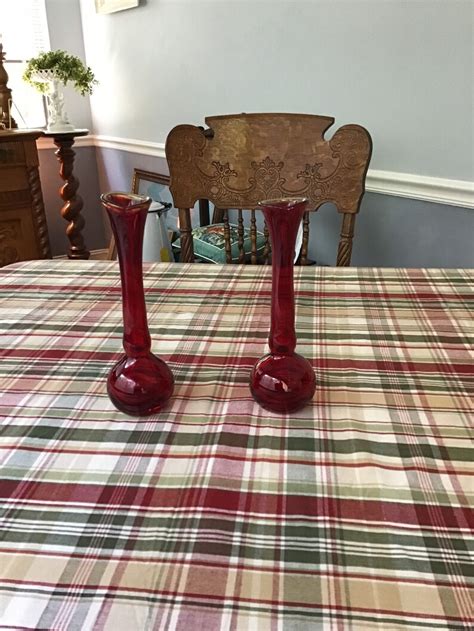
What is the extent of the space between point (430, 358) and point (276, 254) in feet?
0.92

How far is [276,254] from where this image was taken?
538 millimetres

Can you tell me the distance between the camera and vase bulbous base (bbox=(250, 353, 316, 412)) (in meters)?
0.58

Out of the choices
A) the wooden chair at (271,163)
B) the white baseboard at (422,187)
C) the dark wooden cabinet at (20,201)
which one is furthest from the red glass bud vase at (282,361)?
the dark wooden cabinet at (20,201)

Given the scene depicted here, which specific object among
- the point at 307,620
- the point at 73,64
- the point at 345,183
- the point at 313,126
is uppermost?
the point at 73,64

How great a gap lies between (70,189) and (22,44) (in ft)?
2.68

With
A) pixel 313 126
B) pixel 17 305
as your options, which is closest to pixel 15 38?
pixel 313 126

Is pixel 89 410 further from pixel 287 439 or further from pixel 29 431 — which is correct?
pixel 287 439

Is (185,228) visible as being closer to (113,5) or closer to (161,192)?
(161,192)

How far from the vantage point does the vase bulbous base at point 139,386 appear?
0.58 metres

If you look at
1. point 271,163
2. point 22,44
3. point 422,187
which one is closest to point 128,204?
point 271,163

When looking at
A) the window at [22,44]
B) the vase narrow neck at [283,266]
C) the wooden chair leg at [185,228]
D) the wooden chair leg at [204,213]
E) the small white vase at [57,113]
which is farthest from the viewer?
the window at [22,44]

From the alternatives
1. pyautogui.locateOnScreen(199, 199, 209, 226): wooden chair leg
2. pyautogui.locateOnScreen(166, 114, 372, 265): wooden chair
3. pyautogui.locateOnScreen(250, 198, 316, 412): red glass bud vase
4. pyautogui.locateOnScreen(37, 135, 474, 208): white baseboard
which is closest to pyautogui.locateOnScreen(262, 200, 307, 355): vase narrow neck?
pyautogui.locateOnScreen(250, 198, 316, 412): red glass bud vase

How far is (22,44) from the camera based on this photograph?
9.48 feet

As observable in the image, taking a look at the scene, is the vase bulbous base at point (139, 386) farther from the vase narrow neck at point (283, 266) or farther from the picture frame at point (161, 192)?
the picture frame at point (161, 192)
